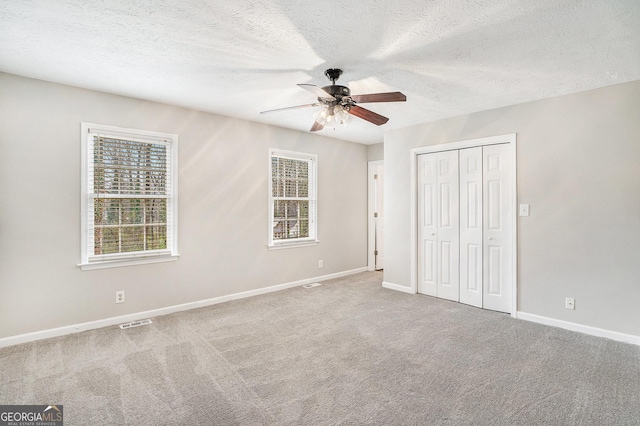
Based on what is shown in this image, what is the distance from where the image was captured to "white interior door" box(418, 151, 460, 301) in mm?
4363

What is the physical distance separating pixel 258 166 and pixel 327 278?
2.32 meters

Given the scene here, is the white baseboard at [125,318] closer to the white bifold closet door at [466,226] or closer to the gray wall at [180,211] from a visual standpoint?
the gray wall at [180,211]

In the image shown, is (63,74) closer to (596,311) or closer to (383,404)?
(383,404)

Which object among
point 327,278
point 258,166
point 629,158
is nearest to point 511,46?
point 629,158

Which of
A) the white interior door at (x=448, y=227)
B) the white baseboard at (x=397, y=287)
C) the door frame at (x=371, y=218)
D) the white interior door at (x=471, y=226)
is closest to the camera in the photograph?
the white interior door at (x=471, y=226)

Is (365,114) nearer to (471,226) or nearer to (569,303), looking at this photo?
(471,226)

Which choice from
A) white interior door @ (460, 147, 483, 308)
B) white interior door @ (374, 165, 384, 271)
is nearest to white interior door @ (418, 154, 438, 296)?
white interior door @ (460, 147, 483, 308)

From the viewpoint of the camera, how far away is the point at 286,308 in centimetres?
405

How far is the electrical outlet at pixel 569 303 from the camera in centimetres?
336

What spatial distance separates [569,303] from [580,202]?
3.58ft

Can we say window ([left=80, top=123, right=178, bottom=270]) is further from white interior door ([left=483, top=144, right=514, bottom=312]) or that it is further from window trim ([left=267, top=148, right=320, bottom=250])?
white interior door ([left=483, top=144, right=514, bottom=312])

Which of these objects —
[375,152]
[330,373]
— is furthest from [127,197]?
[375,152]

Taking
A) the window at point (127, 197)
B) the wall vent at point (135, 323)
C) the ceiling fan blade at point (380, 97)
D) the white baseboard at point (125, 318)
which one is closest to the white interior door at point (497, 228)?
the ceiling fan blade at point (380, 97)

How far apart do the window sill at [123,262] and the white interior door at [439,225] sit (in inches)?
136
